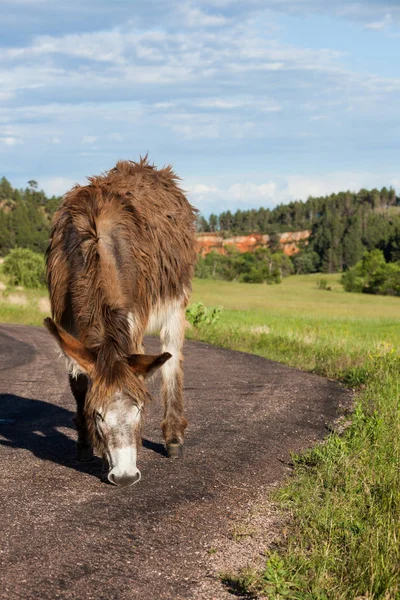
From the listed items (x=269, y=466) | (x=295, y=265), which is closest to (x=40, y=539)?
(x=269, y=466)

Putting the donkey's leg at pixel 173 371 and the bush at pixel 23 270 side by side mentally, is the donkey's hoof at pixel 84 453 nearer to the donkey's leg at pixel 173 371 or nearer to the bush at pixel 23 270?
the donkey's leg at pixel 173 371

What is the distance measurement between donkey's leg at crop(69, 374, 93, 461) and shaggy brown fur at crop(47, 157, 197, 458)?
515mm

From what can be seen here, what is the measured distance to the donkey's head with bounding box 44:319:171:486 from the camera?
218 inches

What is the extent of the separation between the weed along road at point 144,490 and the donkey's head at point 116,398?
41 cm

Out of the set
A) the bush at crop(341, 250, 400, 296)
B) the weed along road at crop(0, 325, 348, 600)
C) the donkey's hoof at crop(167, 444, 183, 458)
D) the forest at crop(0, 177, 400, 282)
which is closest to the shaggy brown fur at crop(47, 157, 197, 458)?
the donkey's hoof at crop(167, 444, 183, 458)

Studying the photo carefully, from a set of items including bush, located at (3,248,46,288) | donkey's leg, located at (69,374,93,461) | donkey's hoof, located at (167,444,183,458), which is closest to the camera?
donkey's leg, located at (69,374,93,461)

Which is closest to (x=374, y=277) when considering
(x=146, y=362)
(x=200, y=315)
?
(x=200, y=315)

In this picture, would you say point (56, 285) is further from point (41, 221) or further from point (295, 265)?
point (295, 265)

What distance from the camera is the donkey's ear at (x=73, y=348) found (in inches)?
215

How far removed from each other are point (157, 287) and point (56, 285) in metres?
1.10

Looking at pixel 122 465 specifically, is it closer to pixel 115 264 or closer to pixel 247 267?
pixel 115 264

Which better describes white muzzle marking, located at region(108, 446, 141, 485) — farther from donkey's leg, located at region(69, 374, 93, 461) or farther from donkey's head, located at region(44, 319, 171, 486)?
donkey's leg, located at region(69, 374, 93, 461)

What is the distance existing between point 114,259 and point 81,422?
1.82m

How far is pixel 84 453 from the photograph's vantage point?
23.4 ft
